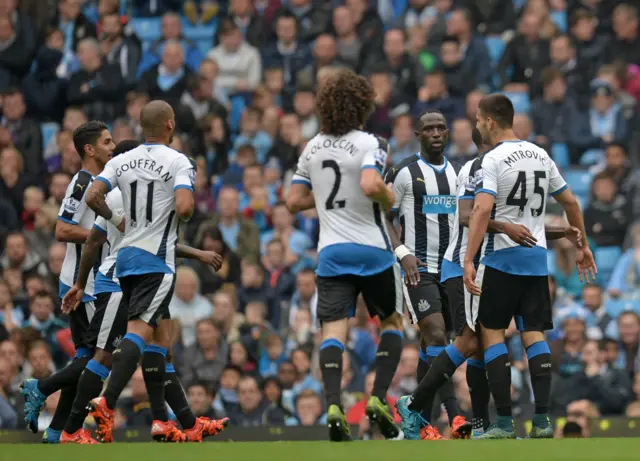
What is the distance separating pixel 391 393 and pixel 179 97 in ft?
24.4

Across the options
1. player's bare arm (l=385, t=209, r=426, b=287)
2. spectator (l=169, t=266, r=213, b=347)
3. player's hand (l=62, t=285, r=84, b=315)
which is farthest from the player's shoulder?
spectator (l=169, t=266, r=213, b=347)

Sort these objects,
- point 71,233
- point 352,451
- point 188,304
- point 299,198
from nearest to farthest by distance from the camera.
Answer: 1. point 352,451
2. point 299,198
3. point 71,233
4. point 188,304

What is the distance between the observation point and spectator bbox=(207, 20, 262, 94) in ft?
72.9

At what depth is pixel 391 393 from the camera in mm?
15750

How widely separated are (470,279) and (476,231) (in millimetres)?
364

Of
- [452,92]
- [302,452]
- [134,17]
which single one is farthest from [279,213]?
[302,452]

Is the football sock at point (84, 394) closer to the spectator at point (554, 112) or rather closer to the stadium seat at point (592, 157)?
the spectator at point (554, 112)

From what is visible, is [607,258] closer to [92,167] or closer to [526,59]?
[526,59]

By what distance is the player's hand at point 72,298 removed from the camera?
11836mm

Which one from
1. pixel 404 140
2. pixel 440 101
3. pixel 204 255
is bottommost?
pixel 204 255

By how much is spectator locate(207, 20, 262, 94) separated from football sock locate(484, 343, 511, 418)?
12.0 meters

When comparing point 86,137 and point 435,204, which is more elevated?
point 86,137

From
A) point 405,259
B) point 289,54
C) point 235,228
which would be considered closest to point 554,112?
point 289,54

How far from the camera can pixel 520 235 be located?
10.7 m
